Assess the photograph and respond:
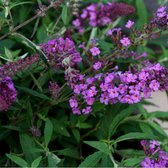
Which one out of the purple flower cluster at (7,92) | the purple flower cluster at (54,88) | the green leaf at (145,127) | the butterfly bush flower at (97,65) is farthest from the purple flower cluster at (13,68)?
the green leaf at (145,127)

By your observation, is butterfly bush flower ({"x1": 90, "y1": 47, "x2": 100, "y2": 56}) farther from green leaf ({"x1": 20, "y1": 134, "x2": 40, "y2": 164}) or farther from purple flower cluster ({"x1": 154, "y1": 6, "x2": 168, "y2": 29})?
green leaf ({"x1": 20, "y1": 134, "x2": 40, "y2": 164})

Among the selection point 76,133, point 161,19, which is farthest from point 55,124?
point 161,19

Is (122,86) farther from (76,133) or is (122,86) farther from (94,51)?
(76,133)

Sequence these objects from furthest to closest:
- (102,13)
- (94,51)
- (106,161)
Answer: (102,13)
(94,51)
(106,161)

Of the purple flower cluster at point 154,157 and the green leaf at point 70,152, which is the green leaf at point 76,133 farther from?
the purple flower cluster at point 154,157

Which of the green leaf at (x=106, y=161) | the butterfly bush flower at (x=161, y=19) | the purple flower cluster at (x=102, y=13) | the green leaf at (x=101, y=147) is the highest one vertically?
the purple flower cluster at (x=102, y=13)

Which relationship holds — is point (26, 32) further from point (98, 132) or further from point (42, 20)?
point (98, 132)
